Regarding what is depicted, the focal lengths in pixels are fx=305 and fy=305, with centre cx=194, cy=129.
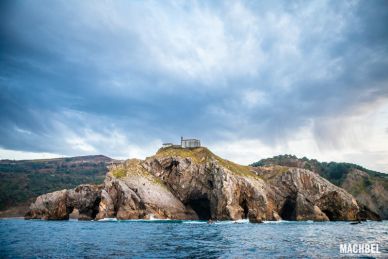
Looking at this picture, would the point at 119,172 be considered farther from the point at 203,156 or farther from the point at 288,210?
the point at 288,210

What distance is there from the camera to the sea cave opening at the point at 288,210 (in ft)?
449

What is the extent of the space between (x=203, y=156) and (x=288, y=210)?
4696cm

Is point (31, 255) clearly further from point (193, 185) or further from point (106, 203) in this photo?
point (193, 185)

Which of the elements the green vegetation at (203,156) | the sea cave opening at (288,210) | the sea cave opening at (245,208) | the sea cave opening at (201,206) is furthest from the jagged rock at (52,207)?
the sea cave opening at (288,210)

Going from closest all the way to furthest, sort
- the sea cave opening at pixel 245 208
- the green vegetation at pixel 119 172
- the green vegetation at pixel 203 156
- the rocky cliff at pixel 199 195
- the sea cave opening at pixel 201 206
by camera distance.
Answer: the rocky cliff at pixel 199 195, the green vegetation at pixel 119 172, the sea cave opening at pixel 245 208, the green vegetation at pixel 203 156, the sea cave opening at pixel 201 206

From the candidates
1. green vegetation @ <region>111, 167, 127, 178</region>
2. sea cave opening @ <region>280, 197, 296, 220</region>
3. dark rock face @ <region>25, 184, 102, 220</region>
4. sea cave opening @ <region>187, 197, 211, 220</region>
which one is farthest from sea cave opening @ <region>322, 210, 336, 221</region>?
dark rock face @ <region>25, 184, 102, 220</region>

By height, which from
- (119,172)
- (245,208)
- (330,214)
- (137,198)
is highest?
(119,172)

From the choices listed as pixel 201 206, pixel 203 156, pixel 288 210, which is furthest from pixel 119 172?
pixel 288 210

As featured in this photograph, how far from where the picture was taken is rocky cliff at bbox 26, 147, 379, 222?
→ 122188 millimetres

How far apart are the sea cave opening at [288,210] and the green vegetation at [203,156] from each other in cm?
1857

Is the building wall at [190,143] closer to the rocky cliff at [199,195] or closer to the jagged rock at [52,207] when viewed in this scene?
the rocky cliff at [199,195]

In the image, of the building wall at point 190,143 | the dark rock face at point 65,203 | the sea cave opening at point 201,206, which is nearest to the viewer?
the dark rock face at point 65,203

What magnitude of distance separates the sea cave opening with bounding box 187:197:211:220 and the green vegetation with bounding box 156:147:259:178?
17698 mm

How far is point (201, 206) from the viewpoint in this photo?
146m
